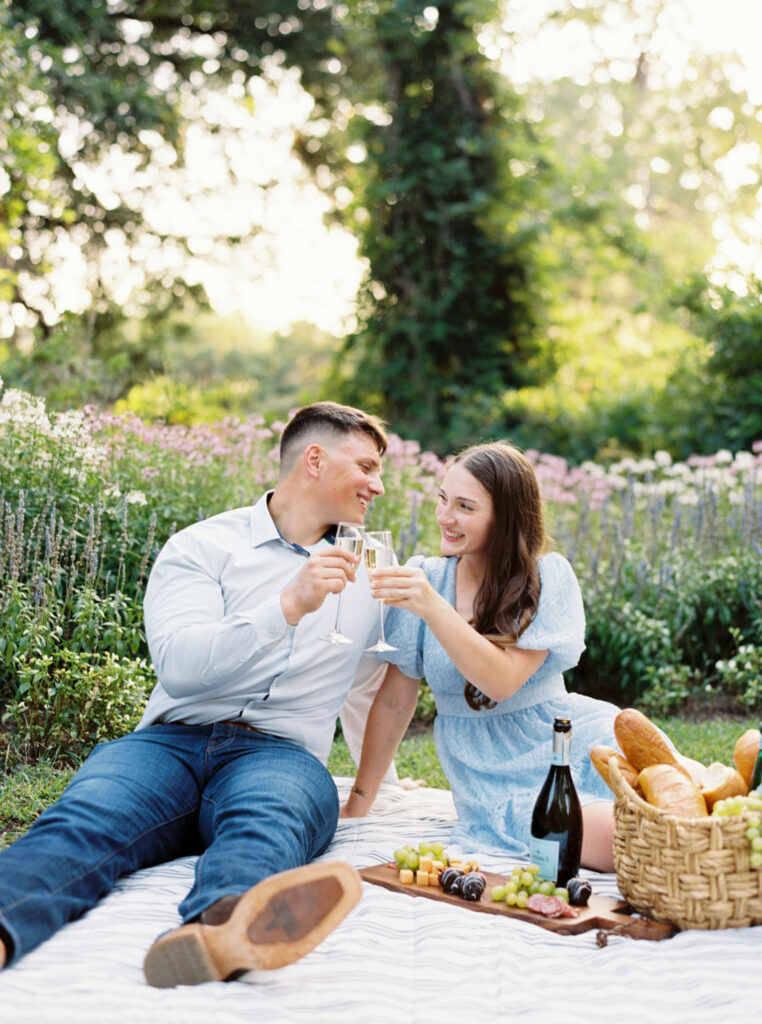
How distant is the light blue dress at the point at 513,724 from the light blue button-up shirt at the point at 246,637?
0.22m

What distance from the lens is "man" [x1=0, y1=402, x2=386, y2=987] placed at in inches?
83.3

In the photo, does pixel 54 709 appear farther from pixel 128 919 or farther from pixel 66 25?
pixel 66 25

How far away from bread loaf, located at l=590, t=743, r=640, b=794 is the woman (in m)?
0.30

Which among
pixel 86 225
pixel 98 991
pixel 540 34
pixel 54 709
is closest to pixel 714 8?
pixel 540 34

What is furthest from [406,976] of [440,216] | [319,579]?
[440,216]

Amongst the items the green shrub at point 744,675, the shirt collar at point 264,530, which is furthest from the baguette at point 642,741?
the green shrub at point 744,675

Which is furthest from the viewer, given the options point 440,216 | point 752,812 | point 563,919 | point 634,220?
point 634,220

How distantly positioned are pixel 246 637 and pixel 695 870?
4.25 feet

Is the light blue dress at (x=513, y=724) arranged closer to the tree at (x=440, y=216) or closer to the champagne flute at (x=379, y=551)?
the champagne flute at (x=379, y=551)

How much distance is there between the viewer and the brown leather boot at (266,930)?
209 centimetres

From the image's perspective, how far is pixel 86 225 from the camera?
12.7 m

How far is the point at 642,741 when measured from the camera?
109 inches

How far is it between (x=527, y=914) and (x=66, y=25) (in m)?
10.7

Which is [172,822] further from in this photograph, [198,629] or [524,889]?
[524,889]
